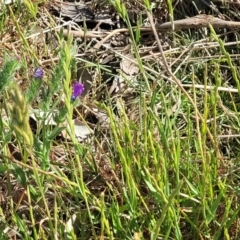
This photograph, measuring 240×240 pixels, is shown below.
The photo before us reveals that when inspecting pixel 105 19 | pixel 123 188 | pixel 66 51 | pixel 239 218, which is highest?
pixel 66 51

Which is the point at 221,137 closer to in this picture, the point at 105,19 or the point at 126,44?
the point at 126,44

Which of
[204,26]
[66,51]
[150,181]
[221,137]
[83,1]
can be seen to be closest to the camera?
[66,51]

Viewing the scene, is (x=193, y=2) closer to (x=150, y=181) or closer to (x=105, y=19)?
(x=105, y=19)

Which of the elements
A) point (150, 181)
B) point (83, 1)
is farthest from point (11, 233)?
point (83, 1)

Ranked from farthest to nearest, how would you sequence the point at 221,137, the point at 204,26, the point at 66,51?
the point at 204,26 → the point at 221,137 → the point at 66,51

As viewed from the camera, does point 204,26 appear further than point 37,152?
Yes

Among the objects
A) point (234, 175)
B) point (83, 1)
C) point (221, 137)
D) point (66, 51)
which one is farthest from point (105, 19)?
point (66, 51)

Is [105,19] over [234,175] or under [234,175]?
over
